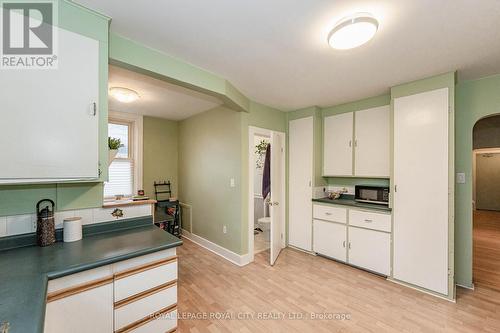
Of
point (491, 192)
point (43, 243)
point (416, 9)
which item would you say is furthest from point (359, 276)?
point (491, 192)

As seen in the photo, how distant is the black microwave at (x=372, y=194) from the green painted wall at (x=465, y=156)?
725 mm

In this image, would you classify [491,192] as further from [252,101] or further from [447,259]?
[252,101]

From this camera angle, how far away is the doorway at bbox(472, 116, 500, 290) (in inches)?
111

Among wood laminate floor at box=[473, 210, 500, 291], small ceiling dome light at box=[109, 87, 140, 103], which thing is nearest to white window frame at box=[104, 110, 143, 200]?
small ceiling dome light at box=[109, 87, 140, 103]

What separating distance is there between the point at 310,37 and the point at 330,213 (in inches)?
97.6

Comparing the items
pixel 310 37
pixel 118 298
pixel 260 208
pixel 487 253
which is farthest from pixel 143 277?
pixel 487 253

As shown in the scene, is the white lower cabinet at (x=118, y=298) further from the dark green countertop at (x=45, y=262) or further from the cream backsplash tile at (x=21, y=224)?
the cream backsplash tile at (x=21, y=224)

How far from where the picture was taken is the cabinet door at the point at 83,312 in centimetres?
113

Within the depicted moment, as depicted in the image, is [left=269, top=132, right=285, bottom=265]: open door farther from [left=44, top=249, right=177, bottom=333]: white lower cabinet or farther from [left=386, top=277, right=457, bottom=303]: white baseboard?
[left=44, top=249, right=177, bottom=333]: white lower cabinet

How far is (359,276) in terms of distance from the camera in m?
2.71

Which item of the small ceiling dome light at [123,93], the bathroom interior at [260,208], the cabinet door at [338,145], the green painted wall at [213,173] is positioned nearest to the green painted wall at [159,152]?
the green painted wall at [213,173]

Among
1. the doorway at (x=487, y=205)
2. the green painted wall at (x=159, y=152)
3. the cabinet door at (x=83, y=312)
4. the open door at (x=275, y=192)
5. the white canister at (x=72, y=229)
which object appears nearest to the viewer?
the cabinet door at (x=83, y=312)

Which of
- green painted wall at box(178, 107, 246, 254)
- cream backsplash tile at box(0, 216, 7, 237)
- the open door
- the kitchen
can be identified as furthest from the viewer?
green painted wall at box(178, 107, 246, 254)

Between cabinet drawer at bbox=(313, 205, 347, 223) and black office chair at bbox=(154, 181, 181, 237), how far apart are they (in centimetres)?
267
